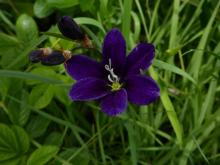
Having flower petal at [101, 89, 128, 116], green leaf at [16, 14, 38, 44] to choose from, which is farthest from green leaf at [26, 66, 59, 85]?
flower petal at [101, 89, 128, 116]

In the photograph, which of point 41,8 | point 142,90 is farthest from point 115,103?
point 41,8

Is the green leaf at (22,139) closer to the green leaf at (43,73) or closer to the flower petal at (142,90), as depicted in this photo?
the green leaf at (43,73)

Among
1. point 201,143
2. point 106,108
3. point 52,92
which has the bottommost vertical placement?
point 201,143

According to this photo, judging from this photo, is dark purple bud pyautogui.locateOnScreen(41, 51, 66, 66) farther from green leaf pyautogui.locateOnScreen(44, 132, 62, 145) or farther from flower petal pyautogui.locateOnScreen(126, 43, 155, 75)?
green leaf pyautogui.locateOnScreen(44, 132, 62, 145)

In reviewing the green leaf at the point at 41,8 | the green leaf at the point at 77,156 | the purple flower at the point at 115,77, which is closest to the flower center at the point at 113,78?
the purple flower at the point at 115,77

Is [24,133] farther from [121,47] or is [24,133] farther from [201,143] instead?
[201,143]

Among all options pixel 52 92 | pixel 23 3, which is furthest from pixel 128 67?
pixel 23 3
